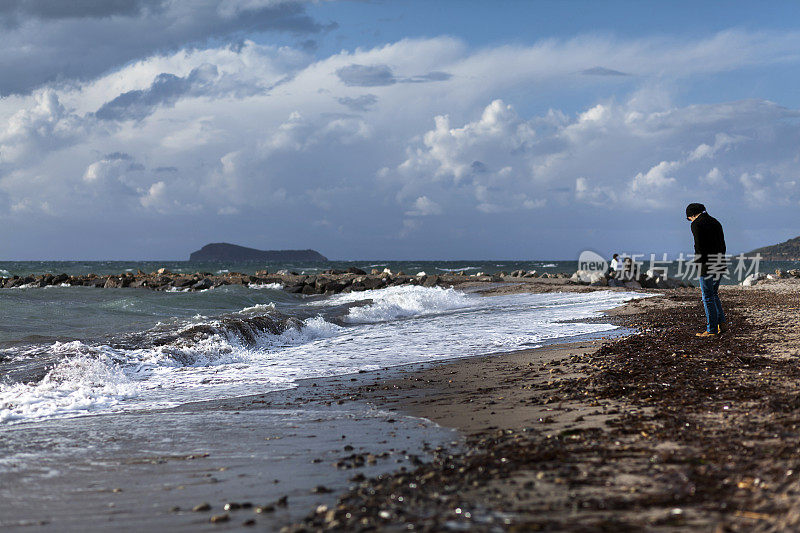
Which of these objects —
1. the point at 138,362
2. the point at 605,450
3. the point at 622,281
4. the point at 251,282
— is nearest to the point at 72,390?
the point at 138,362

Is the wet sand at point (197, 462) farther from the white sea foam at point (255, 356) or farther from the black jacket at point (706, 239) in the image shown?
the black jacket at point (706, 239)

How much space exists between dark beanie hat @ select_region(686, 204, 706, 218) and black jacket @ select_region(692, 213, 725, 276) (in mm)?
187

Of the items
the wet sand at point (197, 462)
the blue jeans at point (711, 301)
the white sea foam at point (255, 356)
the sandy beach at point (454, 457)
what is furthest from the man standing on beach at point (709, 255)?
the wet sand at point (197, 462)

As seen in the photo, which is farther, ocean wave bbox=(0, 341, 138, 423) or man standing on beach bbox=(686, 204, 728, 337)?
→ man standing on beach bbox=(686, 204, 728, 337)

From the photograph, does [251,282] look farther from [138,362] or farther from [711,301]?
[711,301]

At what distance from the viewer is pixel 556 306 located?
20062mm

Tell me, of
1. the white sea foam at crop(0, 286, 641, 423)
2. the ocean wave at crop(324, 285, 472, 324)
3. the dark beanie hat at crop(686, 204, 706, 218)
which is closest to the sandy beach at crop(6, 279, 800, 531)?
the white sea foam at crop(0, 286, 641, 423)

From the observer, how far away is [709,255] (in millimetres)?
10359

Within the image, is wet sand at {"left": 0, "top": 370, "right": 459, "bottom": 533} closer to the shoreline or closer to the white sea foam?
the shoreline

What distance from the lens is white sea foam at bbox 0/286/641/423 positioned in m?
7.59

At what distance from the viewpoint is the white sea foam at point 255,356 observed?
7.59 m

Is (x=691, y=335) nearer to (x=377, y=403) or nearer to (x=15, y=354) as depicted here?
(x=377, y=403)

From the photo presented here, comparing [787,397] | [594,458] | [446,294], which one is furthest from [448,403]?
[446,294]

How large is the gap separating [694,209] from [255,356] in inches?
319
